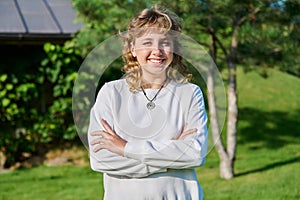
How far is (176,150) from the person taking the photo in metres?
1.93

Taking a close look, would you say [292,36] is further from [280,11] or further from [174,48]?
[174,48]

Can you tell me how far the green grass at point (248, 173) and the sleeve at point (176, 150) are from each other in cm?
384

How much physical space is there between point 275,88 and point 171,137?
37.2 feet

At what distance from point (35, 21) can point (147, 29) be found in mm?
6574

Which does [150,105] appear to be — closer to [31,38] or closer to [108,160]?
[108,160]

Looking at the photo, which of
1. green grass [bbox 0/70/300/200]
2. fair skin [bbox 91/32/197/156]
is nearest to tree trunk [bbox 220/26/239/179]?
green grass [bbox 0/70/300/200]

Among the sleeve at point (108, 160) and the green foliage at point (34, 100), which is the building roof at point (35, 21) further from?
the sleeve at point (108, 160)

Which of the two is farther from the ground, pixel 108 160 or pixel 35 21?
pixel 108 160

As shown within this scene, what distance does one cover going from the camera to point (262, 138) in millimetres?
9859

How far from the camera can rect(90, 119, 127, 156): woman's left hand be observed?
6.35ft

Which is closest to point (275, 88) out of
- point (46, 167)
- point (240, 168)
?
point (240, 168)

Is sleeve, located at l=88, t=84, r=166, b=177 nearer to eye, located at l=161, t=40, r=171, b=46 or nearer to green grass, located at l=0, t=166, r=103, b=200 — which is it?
eye, located at l=161, t=40, r=171, b=46

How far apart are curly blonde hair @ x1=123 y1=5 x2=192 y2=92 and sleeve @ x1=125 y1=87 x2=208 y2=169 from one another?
0.16 m

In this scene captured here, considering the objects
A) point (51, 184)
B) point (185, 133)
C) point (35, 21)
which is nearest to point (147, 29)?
point (185, 133)
